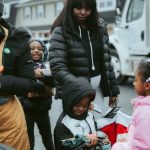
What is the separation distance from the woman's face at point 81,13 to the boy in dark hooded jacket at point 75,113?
1.92 feet

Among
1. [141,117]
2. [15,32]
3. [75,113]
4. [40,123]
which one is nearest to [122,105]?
[40,123]

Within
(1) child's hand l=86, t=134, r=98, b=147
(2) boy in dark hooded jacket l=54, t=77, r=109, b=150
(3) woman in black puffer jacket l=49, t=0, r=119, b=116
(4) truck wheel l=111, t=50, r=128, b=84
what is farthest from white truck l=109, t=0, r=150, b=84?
(1) child's hand l=86, t=134, r=98, b=147

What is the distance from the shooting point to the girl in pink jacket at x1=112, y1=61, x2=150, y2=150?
9.57 feet

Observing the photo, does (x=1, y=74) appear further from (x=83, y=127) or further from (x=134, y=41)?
(x=134, y=41)

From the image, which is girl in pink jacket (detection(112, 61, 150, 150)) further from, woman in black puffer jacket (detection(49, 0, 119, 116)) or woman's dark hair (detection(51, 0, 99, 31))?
woman's dark hair (detection(51, 0, 99, 31))

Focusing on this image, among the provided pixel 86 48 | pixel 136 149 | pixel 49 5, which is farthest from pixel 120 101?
pixel 49 5

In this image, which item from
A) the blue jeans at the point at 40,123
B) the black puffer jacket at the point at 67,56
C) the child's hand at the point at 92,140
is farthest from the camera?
the blue jeans at the point at 40,123

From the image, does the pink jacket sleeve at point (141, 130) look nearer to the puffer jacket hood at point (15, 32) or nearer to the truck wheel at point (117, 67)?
the puffer jacket hood at point (15, 32)

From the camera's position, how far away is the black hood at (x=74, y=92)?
351cm

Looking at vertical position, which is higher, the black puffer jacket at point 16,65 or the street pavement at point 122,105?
the black puffer jacket at point 16,65

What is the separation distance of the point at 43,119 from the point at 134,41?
7.37 meters

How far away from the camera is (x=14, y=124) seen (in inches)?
119

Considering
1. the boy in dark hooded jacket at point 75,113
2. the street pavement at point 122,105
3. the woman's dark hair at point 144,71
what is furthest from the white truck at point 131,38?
the woman's dark hair at point 144,71

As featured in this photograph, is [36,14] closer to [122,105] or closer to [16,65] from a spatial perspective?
[122,105]
